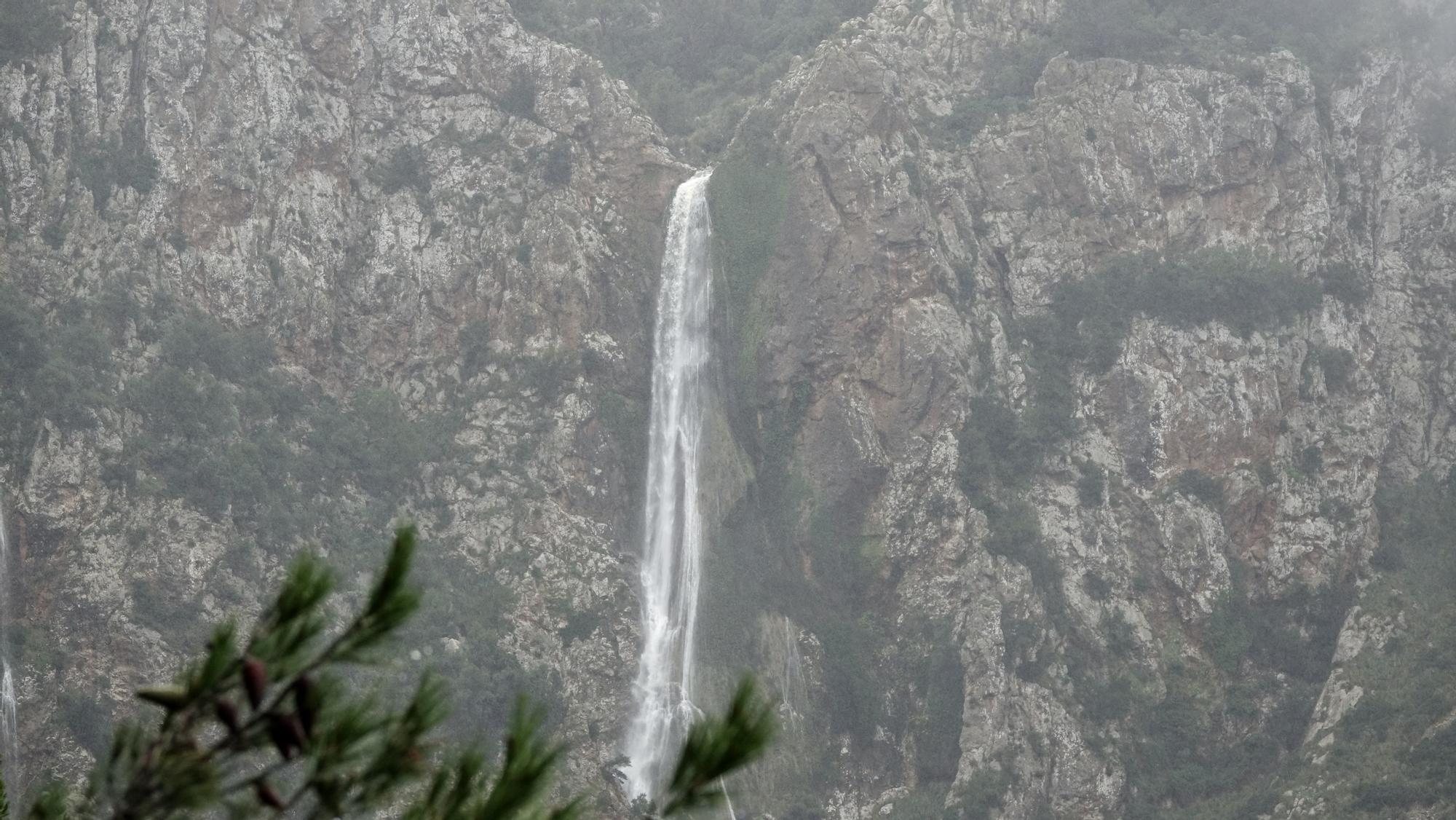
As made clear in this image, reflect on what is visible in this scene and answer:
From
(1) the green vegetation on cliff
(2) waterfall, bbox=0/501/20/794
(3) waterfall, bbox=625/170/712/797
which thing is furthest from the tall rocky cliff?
(1) the green vegetation on cliff

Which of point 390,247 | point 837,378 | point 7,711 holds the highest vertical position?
point 390,247

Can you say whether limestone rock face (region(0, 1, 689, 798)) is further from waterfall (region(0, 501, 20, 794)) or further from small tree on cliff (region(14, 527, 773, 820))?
small tree on cliff (region(14, 527, 773, 820))

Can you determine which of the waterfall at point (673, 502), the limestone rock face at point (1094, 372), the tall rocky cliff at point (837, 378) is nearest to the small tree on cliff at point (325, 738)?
the tall rocky cliff at point (837, 378)

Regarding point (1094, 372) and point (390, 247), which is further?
point (390, 247)

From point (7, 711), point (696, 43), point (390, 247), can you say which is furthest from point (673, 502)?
point (696, 43)

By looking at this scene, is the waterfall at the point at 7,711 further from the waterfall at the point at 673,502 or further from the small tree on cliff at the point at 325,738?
the small tree on cliff at the point at 325,738

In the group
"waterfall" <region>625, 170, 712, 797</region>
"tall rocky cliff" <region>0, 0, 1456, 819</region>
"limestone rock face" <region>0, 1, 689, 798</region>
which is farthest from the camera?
"waterfall" <region>625, 170, 712, 797</region>

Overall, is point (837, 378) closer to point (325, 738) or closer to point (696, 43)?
point (696, 43)

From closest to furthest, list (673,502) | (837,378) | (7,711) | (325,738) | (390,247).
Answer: (325,738) < (7,711) < (673,502) < (837,378) < (390,247)
